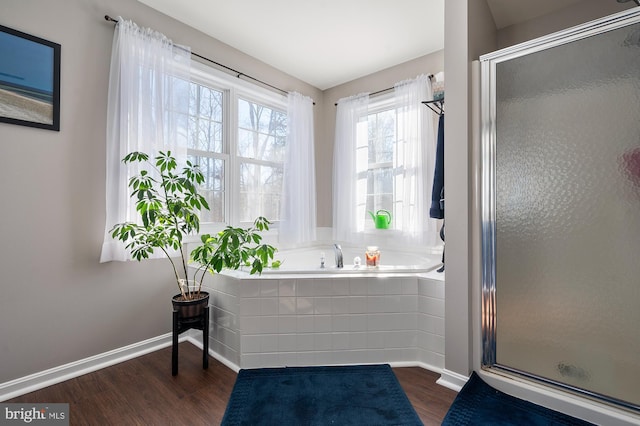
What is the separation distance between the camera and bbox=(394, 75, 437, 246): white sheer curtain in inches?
115

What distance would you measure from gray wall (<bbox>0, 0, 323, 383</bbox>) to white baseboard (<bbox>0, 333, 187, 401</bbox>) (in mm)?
37

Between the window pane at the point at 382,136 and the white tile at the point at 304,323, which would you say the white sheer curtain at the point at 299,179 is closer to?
the window pane at the point at 382,136

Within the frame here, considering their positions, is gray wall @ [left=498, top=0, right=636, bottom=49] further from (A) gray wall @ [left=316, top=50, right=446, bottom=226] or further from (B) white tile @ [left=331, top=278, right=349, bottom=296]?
(B) white tile @ [left=331, top=278, right=349, bottom=296]

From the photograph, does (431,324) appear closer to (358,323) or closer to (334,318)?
(358,323)

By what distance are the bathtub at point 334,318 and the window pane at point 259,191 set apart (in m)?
1.21

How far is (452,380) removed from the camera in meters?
1.78

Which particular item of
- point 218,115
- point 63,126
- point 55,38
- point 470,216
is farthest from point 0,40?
point 470,216

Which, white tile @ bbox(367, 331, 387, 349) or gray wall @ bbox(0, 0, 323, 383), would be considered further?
white tile @ bbox(367, 331, 387, 349)

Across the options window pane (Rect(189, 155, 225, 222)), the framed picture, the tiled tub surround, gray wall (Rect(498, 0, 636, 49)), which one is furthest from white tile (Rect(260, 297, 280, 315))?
gray wall (Rect(498, 0, 636, 49))

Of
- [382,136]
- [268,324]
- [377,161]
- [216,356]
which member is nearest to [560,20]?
[382,136]

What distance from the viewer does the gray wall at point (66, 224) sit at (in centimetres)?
173

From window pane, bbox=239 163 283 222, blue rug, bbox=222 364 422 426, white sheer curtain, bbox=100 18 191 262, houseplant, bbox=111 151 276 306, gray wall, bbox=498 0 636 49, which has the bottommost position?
blue rug, bbox=222 364 422 426

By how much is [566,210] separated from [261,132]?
2.61 meters

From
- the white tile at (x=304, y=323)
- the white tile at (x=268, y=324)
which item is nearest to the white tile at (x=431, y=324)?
the white tile at (x=304, y=323)
